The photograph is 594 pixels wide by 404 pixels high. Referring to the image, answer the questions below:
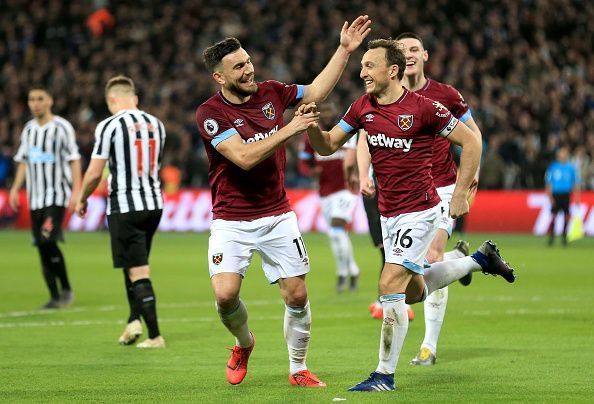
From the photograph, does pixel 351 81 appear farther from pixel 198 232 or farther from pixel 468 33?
pixel 198 232

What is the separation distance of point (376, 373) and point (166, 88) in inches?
991

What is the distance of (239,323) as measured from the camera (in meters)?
7.88

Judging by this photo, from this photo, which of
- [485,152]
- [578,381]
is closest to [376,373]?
[578,381]

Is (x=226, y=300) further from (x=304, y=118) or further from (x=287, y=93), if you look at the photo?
(x=287, y=93)

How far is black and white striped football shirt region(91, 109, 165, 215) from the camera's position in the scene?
10.2m

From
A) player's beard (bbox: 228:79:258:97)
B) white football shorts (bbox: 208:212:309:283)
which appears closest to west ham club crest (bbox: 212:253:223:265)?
white football shorts (bbox: 208:212:309:283)

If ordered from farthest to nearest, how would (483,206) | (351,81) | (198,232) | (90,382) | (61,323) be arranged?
(351,81), (198,232), (483,206), (61,323), (90,382)

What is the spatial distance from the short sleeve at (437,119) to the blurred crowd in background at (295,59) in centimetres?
1872

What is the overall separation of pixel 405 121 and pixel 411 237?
2.56 ft

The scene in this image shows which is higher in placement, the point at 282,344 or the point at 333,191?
the point at 333,191

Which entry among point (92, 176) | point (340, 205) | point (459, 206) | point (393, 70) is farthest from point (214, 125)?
point (340, 205)

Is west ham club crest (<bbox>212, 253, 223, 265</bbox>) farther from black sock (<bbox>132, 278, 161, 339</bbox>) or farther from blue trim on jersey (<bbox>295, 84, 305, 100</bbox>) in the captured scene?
black sock (<bbox>132, 278, 161, 339</bbox>)

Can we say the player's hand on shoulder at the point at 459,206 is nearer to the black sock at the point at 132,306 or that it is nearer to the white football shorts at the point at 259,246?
the white football shorts at the point at 259,246

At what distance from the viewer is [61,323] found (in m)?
11.7
